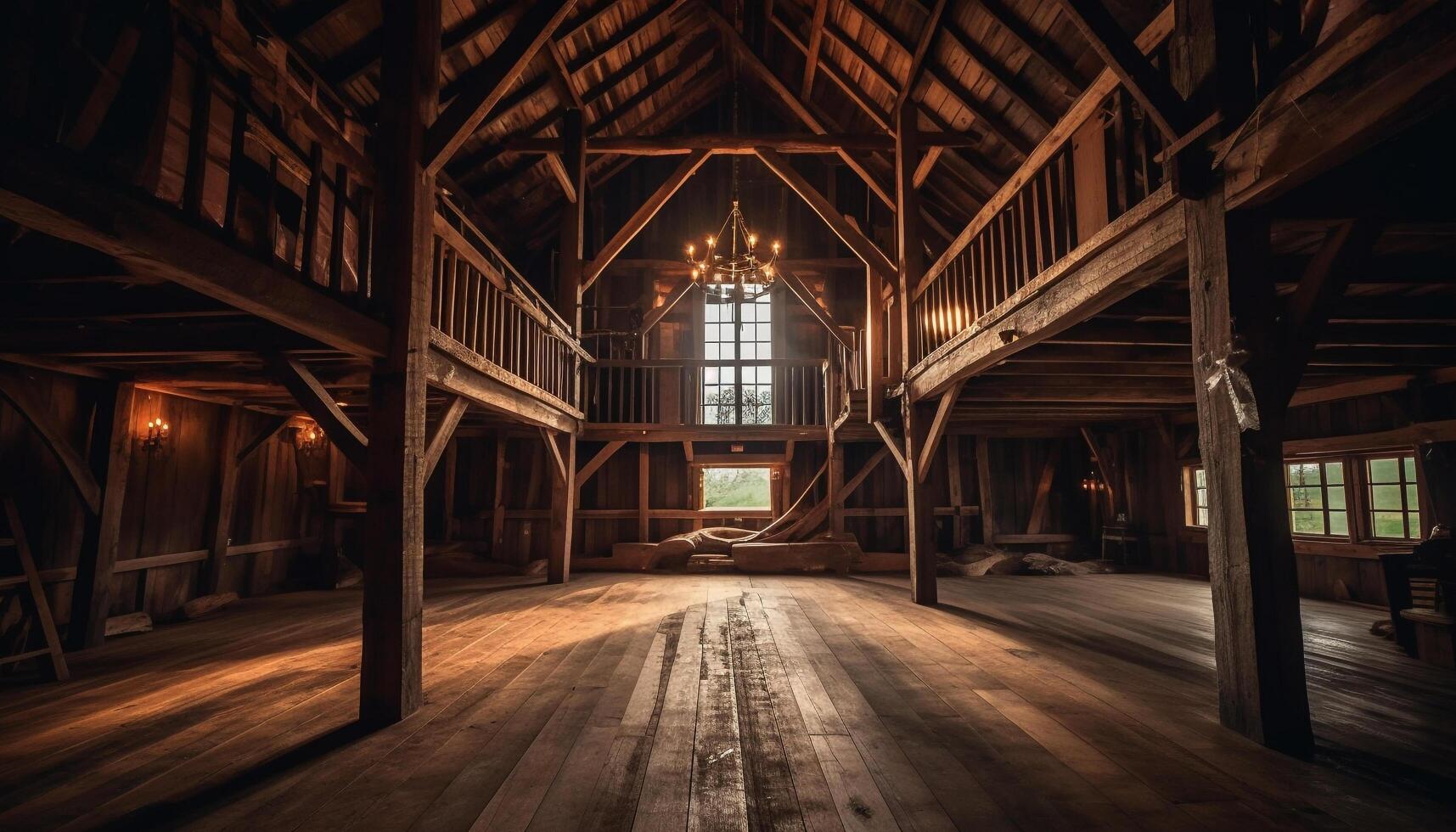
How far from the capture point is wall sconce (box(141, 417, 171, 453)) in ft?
19.5

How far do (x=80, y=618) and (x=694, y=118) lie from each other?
11255 millimetres

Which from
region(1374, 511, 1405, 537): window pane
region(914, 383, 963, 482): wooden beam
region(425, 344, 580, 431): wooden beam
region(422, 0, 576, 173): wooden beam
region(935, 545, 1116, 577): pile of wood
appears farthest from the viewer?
region(935, 545, 1116, 577): pile of wood

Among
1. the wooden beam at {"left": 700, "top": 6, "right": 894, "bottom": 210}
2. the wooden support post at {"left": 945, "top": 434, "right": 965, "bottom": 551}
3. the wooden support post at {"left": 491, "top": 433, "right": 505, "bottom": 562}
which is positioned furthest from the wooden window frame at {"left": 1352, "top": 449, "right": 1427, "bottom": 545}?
the wooden support post at {"left": 491, "top": 433, "right": 505, "bottom": 562}

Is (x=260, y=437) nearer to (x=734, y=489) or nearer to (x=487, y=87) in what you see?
(x=487, y=87)

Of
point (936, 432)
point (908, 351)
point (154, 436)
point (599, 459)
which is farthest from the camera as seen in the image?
point (599, 459)

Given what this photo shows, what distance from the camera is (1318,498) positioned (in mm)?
7250

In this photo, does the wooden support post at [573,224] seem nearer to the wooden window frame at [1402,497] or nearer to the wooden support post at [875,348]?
the wooden support post at [875,348]

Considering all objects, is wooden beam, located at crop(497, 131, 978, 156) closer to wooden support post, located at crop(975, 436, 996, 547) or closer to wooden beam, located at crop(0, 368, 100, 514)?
wooden support post, located at crop(975, 436, 996, 547)

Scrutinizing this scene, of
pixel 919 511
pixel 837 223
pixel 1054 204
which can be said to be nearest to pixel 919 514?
pixel 919 511

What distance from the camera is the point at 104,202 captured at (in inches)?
73.8

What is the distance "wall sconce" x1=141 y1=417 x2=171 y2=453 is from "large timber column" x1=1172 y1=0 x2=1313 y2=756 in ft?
26.2

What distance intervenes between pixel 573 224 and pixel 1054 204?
6.78m

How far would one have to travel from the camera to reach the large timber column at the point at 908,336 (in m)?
6.77

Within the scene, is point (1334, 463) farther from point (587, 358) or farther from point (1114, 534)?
point (587, 358)
